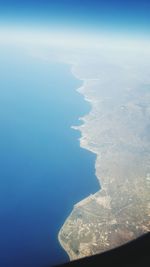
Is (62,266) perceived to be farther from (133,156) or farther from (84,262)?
(133,156)

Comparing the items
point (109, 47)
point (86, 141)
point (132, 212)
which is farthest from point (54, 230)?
point (109, 47)

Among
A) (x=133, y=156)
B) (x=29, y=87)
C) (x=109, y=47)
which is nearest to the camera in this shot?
(x=133, y=156)

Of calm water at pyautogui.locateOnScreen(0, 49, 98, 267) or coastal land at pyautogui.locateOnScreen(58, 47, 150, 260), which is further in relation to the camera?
coastal land at pyautogui.locateOnScreen(58, 47, 150, 260)

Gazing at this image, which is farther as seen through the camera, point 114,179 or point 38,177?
point 114,179

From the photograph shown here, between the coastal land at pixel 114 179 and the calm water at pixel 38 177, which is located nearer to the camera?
the calm water at pixel 38 177

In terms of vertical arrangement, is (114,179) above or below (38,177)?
above
